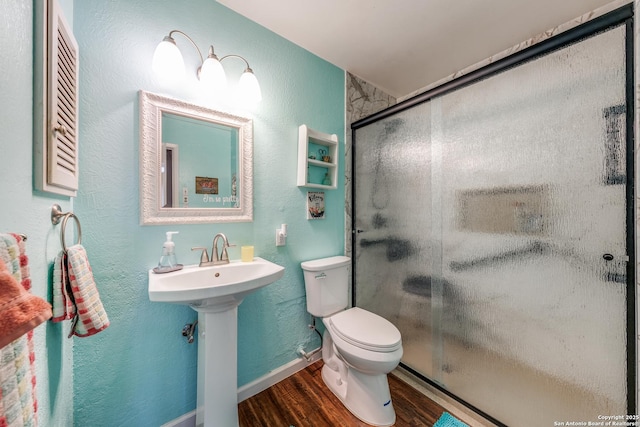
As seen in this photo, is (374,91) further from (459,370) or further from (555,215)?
(459,370)

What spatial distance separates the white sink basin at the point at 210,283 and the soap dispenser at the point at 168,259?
3 centimetres

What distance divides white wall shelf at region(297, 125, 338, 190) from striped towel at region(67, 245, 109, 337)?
3.61ft

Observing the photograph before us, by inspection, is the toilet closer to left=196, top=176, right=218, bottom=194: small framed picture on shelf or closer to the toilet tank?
the toilet tank

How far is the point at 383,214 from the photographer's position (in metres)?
1.75

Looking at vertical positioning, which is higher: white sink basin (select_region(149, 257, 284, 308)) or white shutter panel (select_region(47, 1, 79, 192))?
white shutter panel (select_region(47, 1, 79, 192))

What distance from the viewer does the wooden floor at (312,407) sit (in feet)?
4.03

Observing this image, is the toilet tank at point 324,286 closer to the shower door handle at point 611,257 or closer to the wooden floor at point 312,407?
the wooden floor at point 312,407

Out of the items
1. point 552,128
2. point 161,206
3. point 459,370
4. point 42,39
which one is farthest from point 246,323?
point 552,128

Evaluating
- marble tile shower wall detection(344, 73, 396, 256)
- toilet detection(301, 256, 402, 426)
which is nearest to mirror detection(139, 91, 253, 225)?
A: toilet detection(301, 256, 402, 426)

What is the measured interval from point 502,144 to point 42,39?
177 centimetres

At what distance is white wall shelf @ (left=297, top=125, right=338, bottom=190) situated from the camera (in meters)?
1.54

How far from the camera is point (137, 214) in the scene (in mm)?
1057

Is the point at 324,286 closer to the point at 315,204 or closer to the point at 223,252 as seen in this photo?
the point at 315,204

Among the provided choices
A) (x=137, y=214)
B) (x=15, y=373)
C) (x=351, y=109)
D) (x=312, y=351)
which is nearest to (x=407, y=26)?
(x=351, y=109)
